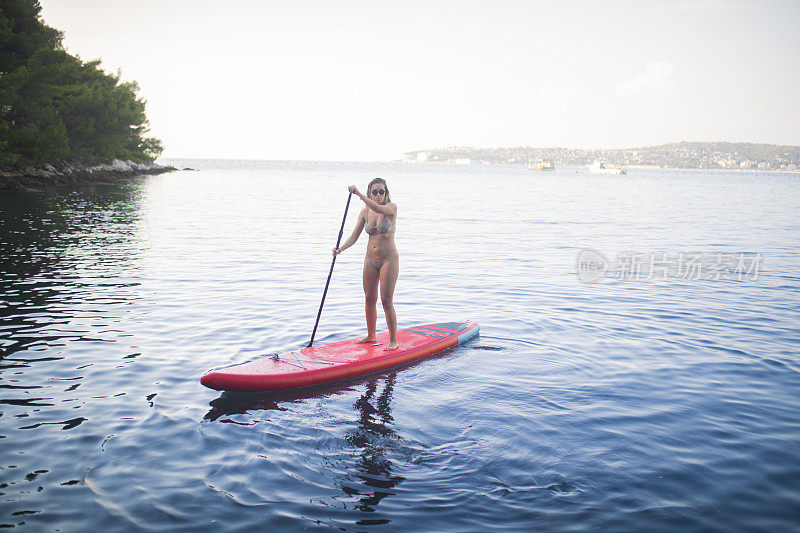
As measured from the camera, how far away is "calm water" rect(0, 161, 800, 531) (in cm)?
444

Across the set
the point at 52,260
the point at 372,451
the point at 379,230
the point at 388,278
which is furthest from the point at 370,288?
the point at 52,260

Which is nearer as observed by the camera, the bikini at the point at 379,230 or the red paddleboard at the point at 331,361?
the red paddleboard at the point at 331,361

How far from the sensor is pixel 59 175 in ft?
151

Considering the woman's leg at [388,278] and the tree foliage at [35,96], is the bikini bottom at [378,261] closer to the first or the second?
the woman's leg at [388,278]

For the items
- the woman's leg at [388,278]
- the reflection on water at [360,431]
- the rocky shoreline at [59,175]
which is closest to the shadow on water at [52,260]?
the reflection on water at [360,431]

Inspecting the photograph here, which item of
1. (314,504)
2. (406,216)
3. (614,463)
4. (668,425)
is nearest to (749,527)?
(614,463)

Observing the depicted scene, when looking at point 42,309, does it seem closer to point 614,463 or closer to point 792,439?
point 614,463

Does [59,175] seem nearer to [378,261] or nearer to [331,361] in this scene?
[378,261]

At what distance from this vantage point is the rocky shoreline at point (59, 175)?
1511 inches

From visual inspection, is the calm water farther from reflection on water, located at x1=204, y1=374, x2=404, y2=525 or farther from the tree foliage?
the tree foliage

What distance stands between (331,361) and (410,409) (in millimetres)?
1534

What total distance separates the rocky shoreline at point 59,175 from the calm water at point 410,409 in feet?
95.2

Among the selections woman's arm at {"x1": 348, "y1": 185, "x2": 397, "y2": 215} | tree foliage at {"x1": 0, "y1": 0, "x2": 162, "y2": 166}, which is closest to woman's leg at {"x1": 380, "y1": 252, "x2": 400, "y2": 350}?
woman's arm at {"x1": 348, "y1": 185, "x2": 397, "y2": 215}

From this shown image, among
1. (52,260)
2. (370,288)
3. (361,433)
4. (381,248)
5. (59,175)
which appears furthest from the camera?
(59,175)
